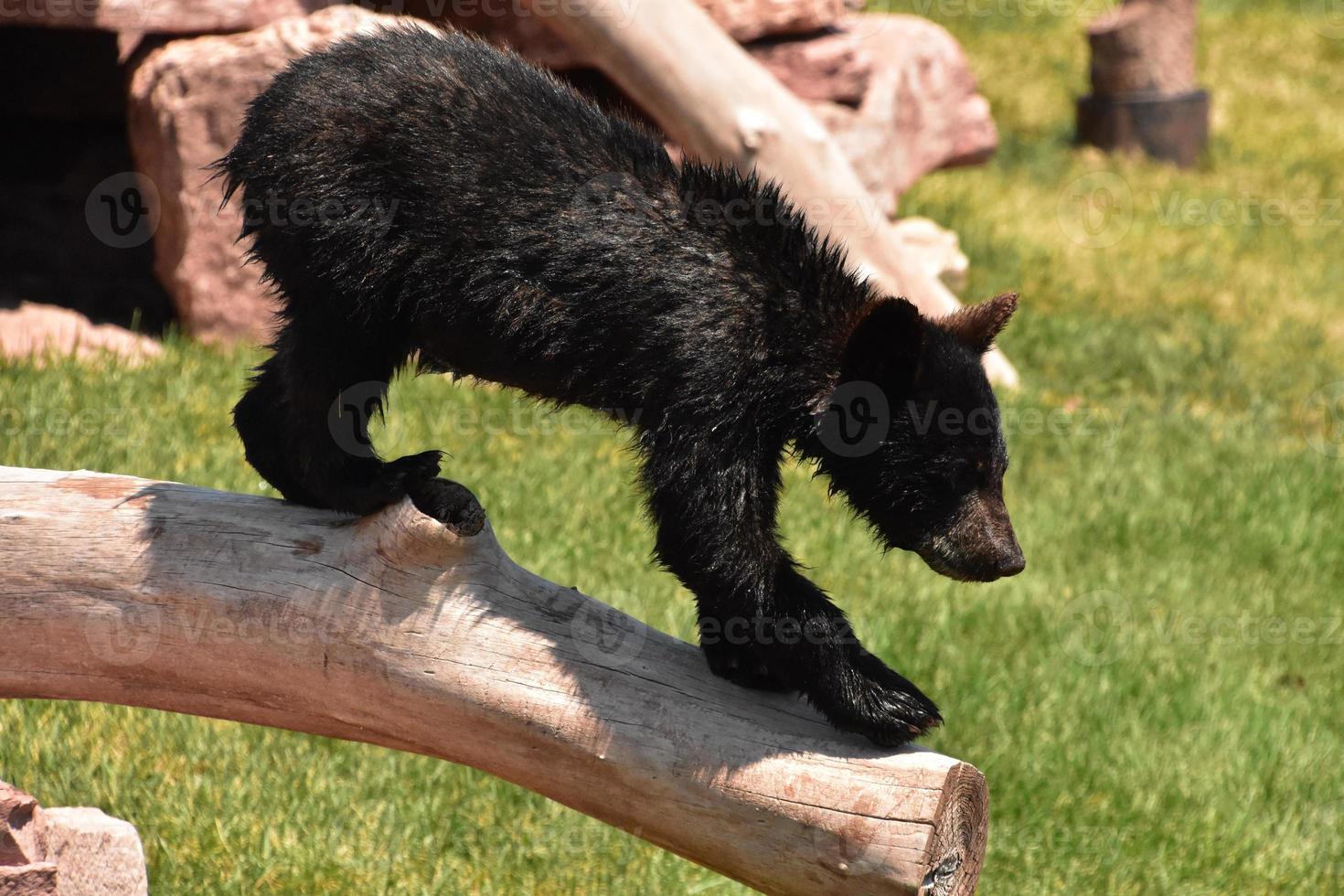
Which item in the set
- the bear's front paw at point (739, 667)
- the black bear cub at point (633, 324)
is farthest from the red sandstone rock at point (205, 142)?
the bear's front paw at point (739, 667)

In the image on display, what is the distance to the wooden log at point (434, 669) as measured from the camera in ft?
10.1

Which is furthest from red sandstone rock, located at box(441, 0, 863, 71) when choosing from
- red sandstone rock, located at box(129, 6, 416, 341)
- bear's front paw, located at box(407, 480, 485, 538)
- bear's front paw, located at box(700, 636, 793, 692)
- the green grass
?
bear's front paw, located at box(700, 636, 793, 692)

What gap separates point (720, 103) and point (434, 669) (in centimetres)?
468

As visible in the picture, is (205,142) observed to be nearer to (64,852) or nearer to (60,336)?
(60,336)

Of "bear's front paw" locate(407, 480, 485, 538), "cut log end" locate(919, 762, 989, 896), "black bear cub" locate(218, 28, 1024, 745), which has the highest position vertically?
"black bear cub" locate(218, 28, 1024, 745)

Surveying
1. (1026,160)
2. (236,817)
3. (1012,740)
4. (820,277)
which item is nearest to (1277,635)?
(1012,740)

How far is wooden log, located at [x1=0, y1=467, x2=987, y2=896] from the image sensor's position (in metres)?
3.09

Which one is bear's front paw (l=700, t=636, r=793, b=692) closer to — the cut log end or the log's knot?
the cut log end

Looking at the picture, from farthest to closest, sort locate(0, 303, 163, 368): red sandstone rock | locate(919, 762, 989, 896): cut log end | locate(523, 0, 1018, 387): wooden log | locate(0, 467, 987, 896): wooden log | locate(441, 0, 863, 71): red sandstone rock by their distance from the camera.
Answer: locate(441, 0, 863, 71): red sandstone rock, locate(523, 0, 1018, 387): wooden log, locate(0, 303, 163, 368): red sandstone rock, locate(0, 467, 987, 896): wooden log, locate(919, 762, 989, 896): cut log end

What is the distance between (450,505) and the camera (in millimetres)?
3336

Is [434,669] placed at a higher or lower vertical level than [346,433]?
lower

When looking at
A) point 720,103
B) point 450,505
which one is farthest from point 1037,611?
point 450,505

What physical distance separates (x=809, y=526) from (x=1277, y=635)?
223cm

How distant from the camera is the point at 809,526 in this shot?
659 centimetres
